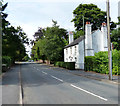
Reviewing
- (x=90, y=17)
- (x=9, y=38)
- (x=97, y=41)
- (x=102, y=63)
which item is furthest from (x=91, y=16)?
(x=102, y=63)

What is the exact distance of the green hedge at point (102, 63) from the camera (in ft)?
61.4

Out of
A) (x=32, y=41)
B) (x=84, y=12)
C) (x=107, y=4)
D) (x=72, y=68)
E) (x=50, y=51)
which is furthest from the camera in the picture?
(x=32, y=41)

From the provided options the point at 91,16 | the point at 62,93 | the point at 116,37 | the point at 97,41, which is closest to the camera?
the point at 62,93

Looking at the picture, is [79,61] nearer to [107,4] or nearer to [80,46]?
[80,46]

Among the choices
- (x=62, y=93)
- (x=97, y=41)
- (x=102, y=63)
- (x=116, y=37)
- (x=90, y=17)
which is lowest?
(x=62, y=93)

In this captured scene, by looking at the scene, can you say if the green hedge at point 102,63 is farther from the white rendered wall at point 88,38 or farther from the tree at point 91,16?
the tree at point 91,16

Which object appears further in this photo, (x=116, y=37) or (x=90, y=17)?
(x=90, y=17)

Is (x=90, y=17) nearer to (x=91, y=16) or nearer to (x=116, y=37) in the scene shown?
(x=91, y=16)

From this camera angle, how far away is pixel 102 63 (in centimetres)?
2050

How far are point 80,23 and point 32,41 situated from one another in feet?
146

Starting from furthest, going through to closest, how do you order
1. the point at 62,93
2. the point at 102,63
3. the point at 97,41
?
1. the point at 97,41
2. the point at 102,63
3. the point at 62,93

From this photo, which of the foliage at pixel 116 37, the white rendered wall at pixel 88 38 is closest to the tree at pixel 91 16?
the foliage at pixel 116 37

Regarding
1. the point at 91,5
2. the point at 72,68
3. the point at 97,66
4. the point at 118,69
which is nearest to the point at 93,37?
the point at 72,68

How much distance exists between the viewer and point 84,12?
48969 mm
